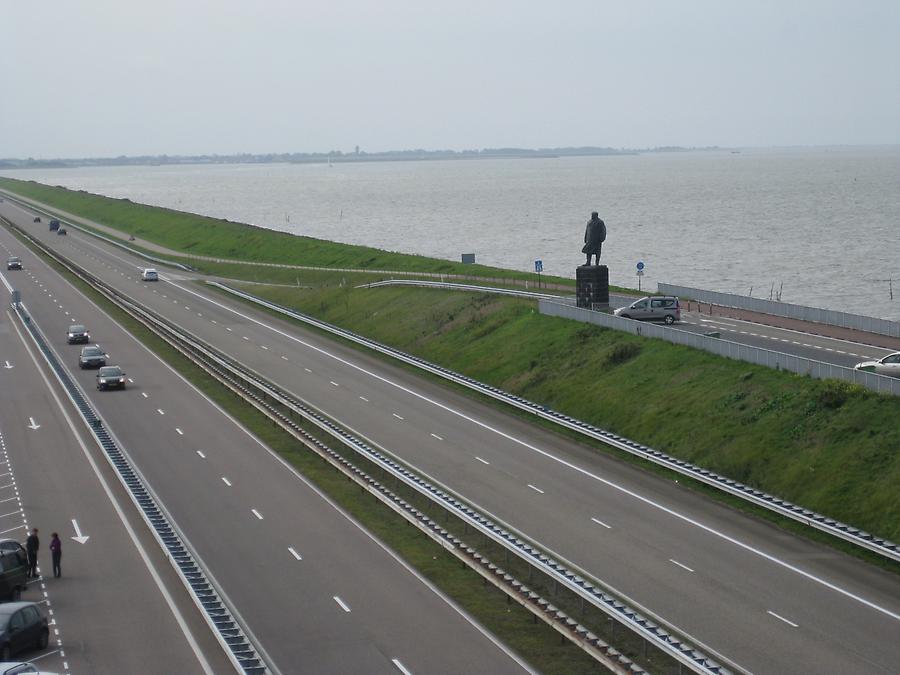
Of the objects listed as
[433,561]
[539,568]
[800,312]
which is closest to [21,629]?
[433,561]

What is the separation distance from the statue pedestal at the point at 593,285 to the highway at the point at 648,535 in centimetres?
1058

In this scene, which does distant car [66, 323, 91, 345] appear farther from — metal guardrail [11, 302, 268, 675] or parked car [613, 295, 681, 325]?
parked car [613, 295, 681, 325]

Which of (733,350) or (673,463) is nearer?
(673,463)

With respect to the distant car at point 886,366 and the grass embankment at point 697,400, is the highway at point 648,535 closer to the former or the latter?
the grass embankment at point 697,400

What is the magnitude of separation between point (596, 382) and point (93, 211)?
160m

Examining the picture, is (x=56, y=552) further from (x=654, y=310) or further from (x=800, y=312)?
(x=800, y=312)

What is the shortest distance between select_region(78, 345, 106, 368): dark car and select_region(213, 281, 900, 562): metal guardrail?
14037mm

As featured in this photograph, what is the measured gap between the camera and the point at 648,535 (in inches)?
1209

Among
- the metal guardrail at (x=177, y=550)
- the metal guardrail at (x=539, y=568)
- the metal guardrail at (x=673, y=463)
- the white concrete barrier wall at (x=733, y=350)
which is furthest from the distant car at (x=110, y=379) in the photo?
the white concrete barrier wall at (x=733, y=350)

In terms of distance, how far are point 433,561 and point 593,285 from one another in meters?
31.4

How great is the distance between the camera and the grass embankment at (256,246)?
95544 millimetres

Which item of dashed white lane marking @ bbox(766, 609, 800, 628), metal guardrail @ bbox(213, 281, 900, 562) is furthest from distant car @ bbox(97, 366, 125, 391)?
dashed white lane marking @ bbox(766, 609, 800, 628)

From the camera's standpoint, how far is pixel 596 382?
48875mm

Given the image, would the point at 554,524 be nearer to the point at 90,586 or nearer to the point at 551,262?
the point at 90,586
